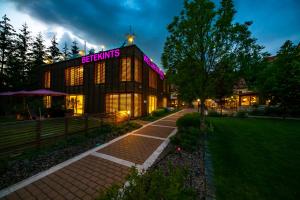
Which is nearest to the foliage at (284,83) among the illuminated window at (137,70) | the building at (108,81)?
the illuminated window at (137,70)

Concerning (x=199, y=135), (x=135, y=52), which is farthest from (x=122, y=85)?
(x=199, y=135)

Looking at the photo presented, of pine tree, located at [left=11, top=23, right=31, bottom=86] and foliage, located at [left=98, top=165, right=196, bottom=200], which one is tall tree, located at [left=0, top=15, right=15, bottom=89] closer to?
pine tree, located at [left=11, top=23, right=31, bottom=86]

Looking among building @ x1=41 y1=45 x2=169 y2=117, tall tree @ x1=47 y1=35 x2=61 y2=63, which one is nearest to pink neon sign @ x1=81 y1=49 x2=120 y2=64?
building @ x1=41 y1=45 x2=169 y2=117

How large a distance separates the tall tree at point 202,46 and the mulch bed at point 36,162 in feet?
18.6

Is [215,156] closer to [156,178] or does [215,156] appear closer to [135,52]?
[156,178]

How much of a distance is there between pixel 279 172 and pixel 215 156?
1809 mm

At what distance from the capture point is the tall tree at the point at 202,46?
6.00 metres

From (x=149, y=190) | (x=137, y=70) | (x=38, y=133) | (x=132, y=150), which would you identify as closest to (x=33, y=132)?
(x=38, y=133)

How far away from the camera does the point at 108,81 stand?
1536cm

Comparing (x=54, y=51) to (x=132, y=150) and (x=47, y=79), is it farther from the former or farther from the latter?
(x=132, y=150)

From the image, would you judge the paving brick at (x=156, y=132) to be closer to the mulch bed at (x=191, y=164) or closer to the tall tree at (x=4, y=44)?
the mulch bed at (x=191, y=164)

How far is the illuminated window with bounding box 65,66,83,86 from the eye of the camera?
1744 centimetres

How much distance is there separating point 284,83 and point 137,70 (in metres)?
19.1

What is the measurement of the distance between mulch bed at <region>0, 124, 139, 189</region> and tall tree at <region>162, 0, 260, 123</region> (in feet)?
18.6
